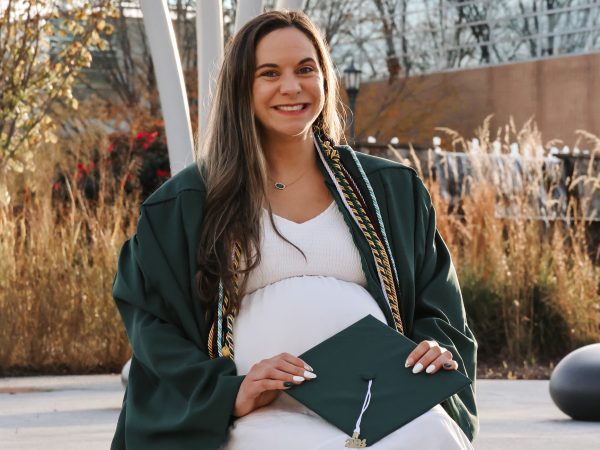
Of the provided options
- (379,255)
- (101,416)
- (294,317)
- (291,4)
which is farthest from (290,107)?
(101,416)

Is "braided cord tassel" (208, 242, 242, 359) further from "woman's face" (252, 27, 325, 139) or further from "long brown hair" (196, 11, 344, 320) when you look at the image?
"woman's face" (252, 27, 325, 139)

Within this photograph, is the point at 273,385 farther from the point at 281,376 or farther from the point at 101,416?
the point at 101,416

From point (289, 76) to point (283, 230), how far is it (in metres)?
0.39

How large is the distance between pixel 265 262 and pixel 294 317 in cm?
17

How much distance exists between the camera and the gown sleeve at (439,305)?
3.39 m

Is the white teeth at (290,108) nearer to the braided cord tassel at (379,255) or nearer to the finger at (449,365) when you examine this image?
the braided cord tassel at (379,255)

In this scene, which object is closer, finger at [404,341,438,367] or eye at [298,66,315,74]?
finger at [404,341,438,367]

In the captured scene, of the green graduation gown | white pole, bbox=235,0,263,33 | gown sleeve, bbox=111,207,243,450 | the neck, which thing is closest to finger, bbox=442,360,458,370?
the green graduation gown

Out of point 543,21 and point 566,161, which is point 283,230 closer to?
point 566,161

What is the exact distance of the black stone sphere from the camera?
6.69 metres

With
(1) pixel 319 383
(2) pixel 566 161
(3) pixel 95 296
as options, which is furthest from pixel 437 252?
(2) pixel 566 161

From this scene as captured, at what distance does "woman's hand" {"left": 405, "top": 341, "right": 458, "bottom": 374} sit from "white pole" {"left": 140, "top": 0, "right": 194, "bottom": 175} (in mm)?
4259

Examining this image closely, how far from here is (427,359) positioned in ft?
9.99

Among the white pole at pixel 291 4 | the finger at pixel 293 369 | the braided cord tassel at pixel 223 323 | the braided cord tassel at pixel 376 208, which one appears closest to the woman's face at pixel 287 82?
the braided cord tassel at pixel 376 208
